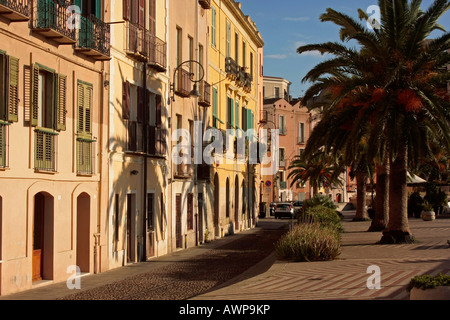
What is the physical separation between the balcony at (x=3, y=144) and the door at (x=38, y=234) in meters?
2.51

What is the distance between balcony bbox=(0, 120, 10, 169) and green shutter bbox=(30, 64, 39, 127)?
1.14m

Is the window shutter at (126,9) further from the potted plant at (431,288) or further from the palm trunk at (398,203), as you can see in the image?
the potted plant at (431,288)

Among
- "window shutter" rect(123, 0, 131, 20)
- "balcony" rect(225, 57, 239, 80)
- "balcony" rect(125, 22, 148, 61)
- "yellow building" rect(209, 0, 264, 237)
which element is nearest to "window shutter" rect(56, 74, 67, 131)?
"balcony" rect(125, 22, 148, 61)

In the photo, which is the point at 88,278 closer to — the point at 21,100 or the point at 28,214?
the point at 28,214

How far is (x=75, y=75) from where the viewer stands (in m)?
18.5

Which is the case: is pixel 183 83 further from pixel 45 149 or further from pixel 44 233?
pixel 44 233

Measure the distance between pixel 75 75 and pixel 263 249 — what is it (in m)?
12.4

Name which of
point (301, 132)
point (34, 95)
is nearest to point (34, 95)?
point (34, 95)

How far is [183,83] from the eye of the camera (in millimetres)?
28375

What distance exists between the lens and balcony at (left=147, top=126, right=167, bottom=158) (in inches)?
968

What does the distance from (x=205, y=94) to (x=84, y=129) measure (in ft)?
46.4

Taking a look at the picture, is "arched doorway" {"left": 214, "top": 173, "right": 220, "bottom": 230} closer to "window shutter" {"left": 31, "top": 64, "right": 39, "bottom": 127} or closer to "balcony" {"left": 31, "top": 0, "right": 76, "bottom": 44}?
"balcony" {"left": 31, "top": 0, "right": 76, "bottom": 44}

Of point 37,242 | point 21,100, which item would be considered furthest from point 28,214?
point 21,100

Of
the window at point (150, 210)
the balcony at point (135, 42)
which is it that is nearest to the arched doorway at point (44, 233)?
the balcony at point (135, 42)
